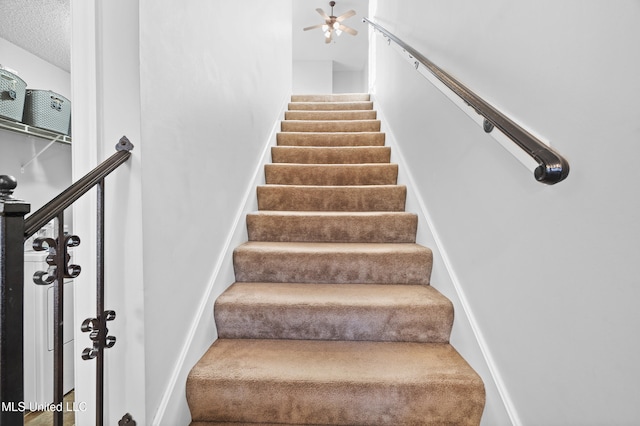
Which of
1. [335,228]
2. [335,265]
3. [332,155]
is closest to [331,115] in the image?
[332,155]

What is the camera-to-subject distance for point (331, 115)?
10.3 feet

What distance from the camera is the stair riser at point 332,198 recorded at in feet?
6.39

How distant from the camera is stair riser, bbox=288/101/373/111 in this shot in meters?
3.37

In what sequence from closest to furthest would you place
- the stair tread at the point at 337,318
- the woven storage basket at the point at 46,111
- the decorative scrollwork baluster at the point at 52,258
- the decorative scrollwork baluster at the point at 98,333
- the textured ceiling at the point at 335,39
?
the decorative scrollwork baluster at the point at 52,258
the decorative scrollwork baluster at the point at 98,333
the stair tread at the point at 337,318
the woven storage basket at the point at 46,111
the textured ceiling at the point at 335,39

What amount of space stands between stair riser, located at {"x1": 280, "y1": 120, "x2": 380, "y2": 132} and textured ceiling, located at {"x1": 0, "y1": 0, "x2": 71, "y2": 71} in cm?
166

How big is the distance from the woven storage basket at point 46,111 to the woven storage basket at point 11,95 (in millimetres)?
88

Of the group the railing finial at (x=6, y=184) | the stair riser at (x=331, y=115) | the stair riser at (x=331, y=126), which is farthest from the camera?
the stair riser at (x=331, y=115)

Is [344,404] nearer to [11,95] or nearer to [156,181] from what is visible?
[156,181]

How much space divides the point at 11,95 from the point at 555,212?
256 cm

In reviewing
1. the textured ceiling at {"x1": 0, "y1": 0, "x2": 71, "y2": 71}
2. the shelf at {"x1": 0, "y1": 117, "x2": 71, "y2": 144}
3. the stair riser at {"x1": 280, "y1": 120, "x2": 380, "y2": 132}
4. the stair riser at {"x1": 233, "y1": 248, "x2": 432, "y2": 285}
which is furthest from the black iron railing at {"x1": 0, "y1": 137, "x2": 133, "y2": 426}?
the stair riser at {"x1": 280, "y1": 120, "x2": 380, "y2": 132}

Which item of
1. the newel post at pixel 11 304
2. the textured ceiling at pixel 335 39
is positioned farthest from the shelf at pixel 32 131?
the textured ceiling at pixel 335 39

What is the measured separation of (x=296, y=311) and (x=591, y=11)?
4.06ft

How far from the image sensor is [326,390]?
0.98 metres

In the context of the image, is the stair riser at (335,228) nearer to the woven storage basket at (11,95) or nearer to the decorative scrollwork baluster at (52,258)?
the decorative scrollwork baluster at (52,258)
